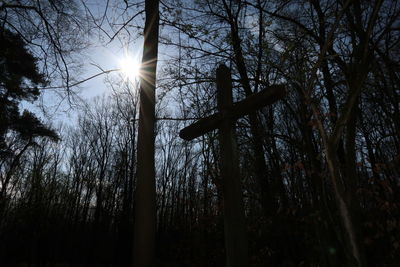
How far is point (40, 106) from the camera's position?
7008 millimetres

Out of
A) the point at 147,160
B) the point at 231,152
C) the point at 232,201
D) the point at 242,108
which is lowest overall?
the point at 232,201

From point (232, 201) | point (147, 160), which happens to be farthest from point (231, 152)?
point (147, 160)

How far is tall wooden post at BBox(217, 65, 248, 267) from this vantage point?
5.19 ft

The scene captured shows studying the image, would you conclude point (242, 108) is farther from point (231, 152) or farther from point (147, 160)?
point (147, 160)

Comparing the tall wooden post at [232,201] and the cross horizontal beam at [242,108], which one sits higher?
the cross horizontal beam at [242,108]

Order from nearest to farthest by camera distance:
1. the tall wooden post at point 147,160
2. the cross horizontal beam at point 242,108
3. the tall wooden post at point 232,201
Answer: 1. the tall wooden post at point 232,201
2. the cross horizontal beam at point 242,108
3. the tall wooden post at point 147,160

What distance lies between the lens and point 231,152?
71.2 inches

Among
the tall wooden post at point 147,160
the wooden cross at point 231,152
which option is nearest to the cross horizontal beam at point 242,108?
the wooden cross at point 231,152

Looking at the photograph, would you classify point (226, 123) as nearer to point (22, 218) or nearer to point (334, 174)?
point (334, 174)

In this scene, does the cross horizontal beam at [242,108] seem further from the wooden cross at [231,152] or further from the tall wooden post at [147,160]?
the tall wooden post at [147,160]

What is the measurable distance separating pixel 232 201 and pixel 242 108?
0.77 metres

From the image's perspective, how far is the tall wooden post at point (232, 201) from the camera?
1.58 m

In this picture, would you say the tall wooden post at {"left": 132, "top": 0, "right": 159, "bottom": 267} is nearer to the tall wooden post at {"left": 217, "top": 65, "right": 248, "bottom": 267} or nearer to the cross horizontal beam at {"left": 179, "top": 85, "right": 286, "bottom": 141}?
the cross horizontal beam at {"left": 179, "top": 85, "right": 286, "bottom": 141}

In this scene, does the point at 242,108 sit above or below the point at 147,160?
below
